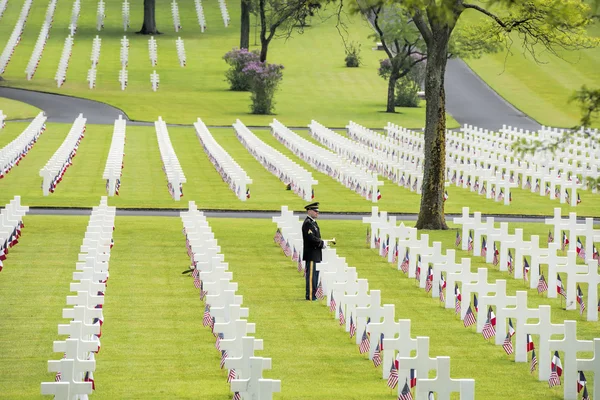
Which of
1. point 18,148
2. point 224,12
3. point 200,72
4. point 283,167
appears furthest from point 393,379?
point 224,12

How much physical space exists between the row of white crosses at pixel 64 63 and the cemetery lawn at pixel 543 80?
82.4ft

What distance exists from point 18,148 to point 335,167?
35.1 ft

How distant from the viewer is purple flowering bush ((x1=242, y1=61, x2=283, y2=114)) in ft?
197

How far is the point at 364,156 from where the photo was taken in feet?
133

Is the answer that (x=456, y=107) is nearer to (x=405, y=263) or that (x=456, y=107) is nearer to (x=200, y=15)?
(x=200, y=15)

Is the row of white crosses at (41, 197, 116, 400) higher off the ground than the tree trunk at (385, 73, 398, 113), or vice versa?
the tree trunk at (385, 73, 398, 113)

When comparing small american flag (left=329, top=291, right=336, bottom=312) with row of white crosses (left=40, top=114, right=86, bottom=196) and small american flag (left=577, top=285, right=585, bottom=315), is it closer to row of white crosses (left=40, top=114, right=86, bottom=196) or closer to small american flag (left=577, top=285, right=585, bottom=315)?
small american flag (left=577, top=285, right=585, bottom=315)

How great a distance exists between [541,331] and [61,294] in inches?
332

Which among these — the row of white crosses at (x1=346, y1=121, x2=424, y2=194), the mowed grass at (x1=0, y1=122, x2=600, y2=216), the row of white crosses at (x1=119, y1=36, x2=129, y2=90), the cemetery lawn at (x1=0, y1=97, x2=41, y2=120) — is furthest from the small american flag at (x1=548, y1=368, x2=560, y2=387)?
the row of white crosses at (x1=119, y1=36, x2=129, y2=90)

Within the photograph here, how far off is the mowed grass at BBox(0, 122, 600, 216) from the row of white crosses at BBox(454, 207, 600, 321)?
771 cm

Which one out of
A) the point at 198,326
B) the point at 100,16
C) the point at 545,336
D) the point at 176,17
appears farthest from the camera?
the point at 176,17

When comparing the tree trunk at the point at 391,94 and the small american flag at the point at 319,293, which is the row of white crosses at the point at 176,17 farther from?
the small american flag at the point at 319,293

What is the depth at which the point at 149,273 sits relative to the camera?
2108 cm

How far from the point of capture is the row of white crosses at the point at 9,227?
21.9 meters
